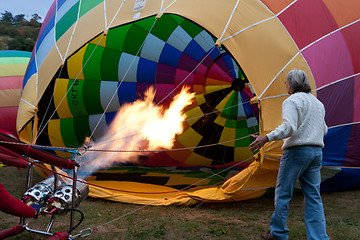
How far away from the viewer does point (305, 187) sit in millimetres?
2568

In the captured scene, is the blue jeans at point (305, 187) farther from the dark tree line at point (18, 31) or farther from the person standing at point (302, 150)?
the dark tree line at point (18, 31)

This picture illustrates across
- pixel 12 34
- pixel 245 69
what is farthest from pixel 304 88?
pixel 12 34

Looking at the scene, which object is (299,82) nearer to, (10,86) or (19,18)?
(10,86)

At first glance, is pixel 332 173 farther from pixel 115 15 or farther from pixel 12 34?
pixel 12 34

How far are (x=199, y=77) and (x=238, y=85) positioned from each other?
1.73 feet

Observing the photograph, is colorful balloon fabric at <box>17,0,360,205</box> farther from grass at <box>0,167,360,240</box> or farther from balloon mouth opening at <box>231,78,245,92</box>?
grass at <box>0,167,360,240</box>

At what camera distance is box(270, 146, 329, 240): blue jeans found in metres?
2.45

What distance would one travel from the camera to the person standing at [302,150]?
243 cm

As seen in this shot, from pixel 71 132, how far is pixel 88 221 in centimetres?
198

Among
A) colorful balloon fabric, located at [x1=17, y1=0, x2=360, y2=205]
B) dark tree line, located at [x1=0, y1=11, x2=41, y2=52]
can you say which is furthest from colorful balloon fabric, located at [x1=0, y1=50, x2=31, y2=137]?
dark tree line, located at [x1=0, y1=11, x2=41, y2=52]

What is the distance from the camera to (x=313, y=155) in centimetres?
249

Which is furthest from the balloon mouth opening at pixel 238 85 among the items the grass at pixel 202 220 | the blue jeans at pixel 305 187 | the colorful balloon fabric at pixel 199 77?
the blue jeans at pixel 305 187

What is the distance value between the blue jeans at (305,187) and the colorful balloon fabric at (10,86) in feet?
19.4

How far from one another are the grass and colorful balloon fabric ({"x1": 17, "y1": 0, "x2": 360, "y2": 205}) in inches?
5.9
